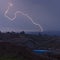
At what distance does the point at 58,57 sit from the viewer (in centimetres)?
2192

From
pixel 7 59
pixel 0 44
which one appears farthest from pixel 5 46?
pixel 7 59

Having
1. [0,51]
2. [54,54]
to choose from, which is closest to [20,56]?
[0,51]

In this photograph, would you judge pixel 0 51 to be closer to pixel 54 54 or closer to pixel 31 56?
pixel 31 56

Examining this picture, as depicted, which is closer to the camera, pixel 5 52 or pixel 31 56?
pixel 31 56

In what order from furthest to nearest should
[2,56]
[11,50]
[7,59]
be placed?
[11,50]
[2,56]
[7,59]

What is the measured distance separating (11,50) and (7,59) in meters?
2.64

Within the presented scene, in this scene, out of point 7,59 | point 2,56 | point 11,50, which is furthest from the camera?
point 11,50

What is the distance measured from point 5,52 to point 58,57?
4304mm

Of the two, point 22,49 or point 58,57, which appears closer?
point 22,49

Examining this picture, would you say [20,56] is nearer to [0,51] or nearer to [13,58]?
[13,58]

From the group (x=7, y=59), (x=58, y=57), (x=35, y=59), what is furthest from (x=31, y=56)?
(x=58, y=57)

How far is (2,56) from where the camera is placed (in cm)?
1977

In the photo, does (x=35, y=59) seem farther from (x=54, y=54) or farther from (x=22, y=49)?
(x=54, y=54)

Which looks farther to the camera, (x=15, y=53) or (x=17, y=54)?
(x=15, y=53)
